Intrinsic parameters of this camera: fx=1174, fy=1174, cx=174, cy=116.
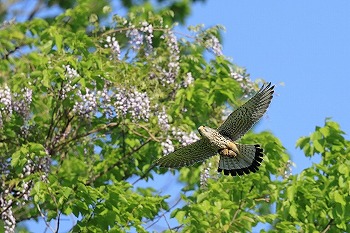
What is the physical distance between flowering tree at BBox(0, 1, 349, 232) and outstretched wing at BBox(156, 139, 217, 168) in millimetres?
1007

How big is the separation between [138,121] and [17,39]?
145 cm

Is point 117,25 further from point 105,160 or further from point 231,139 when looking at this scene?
point 231,139

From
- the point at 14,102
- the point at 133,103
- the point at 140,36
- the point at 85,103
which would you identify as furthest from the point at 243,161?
the point at 140,36

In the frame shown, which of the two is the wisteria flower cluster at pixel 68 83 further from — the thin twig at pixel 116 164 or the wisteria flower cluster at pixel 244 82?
the wisteria flower cluster at pixel 244 82

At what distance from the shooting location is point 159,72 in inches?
447

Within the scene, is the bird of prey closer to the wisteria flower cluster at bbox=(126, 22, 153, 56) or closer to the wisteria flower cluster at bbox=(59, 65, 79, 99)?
the wisteria flower cluster at bbox=(59, 65, 79, 99)

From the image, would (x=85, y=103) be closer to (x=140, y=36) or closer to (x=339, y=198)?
(x=140, y=36)

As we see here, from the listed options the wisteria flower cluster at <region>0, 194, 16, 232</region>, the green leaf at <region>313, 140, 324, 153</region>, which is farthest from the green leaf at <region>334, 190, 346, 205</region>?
the wisteria flower cluster at <region>0, 194, 16, 232</region>

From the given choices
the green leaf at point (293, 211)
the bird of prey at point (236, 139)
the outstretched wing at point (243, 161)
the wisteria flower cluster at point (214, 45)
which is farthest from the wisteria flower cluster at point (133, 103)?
the outstretched wing at point (243, 161)

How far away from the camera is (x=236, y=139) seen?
843cm

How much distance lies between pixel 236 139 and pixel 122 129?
288 cm

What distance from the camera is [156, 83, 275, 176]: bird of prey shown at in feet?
27.4

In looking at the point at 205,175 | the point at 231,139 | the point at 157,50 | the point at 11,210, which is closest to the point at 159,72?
the point at 157,50

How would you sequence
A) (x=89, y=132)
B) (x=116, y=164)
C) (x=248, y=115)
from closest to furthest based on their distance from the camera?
1. (x=248, y=115)
2. (x=89, y=132)
3. (x=116, y=164)
